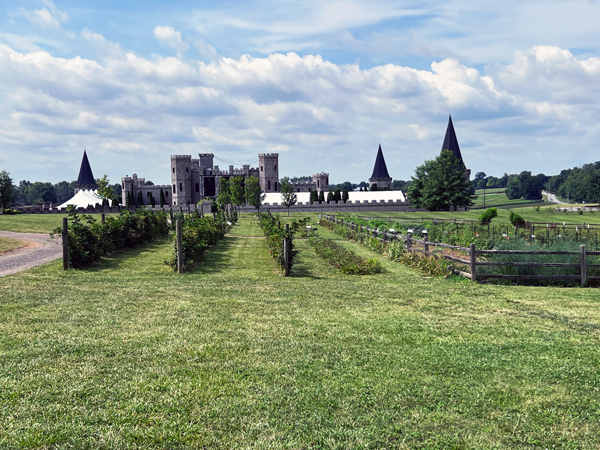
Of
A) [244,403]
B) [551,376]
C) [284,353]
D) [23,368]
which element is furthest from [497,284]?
[23,368]

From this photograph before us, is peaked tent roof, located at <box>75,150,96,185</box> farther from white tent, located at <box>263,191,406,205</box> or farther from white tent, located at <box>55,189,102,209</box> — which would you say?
white tent, located at <box>263,191,406,205</box>

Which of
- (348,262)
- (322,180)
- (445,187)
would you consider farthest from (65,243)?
(322,180)

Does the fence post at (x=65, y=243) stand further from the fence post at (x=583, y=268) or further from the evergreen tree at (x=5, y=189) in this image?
the evergreen tree at (x=5, y=189)

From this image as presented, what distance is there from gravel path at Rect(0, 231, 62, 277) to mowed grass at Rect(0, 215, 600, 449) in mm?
4591

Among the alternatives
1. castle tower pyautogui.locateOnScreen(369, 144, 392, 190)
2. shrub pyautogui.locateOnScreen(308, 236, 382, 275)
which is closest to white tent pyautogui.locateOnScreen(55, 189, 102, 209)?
castle tower pyautogui.locateOnScreen(369, 144, 392, 190)

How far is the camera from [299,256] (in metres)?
17.7

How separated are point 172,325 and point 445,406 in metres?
4.10

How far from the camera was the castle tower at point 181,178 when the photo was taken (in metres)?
93.6

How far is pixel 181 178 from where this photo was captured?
3701 inches

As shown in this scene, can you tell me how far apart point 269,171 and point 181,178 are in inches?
685

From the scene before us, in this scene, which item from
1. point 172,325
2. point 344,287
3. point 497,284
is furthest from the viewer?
point 497,284

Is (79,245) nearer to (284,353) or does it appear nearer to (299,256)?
(299,256)

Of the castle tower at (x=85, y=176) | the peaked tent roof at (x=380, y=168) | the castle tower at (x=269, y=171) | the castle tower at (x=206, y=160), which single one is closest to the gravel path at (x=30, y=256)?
the castle tower at (x=269, y=171)

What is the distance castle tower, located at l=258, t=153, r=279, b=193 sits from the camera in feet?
317
